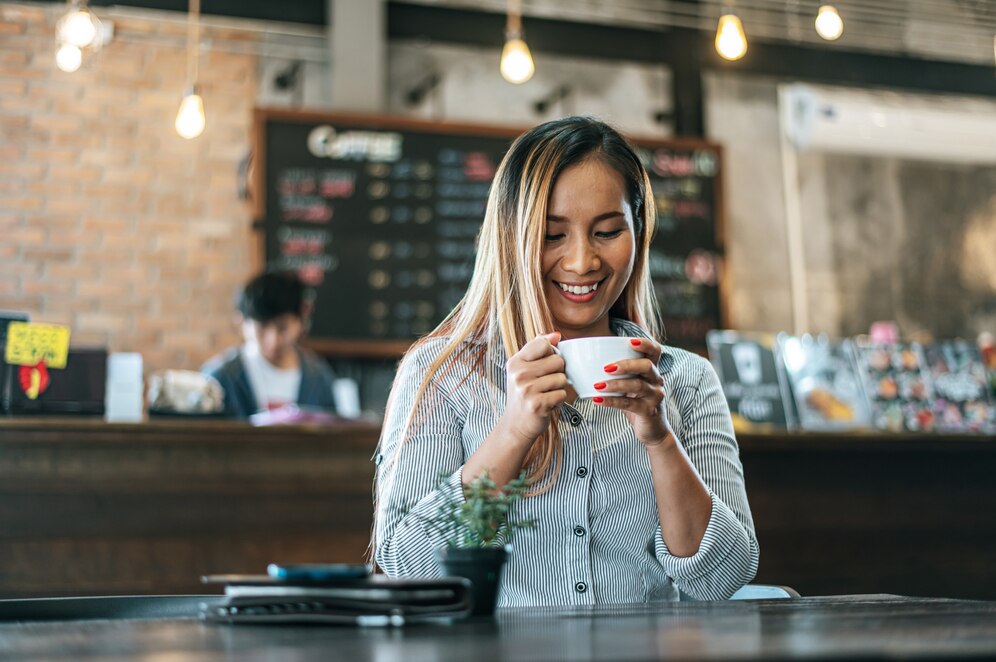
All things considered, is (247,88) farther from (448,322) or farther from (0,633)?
(0,633)

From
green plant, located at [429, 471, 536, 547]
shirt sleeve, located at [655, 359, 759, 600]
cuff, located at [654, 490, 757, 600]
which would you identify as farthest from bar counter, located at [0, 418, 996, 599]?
green plant, located at [429, 471, 536, 547]

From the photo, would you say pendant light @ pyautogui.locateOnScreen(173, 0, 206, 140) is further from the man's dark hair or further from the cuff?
the cuff

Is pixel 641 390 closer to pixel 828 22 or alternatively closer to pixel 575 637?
pixel 575 637

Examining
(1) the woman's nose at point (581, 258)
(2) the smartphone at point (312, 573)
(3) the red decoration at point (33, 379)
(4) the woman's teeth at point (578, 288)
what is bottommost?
(2) the smartphone at point (312, 573)

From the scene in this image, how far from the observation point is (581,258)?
5.88 feet

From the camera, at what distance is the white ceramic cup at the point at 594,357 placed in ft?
4.88

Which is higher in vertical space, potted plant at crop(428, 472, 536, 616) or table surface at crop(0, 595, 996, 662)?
potted plant at crop(428, 472, 536, 616)

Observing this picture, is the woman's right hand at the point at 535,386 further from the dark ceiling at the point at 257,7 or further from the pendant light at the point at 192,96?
the dark ceiling at the point at 257,7

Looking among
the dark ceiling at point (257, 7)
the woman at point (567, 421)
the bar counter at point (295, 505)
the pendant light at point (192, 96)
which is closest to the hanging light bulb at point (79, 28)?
the pendant light at point (192, 96)

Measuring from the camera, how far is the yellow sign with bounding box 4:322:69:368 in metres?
3.36

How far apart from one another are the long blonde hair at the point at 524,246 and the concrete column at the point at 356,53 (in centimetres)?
382

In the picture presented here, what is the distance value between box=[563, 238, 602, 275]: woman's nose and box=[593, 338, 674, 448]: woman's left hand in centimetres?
29

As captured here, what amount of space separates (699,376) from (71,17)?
8.38 ft

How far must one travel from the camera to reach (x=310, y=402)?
4.45m
